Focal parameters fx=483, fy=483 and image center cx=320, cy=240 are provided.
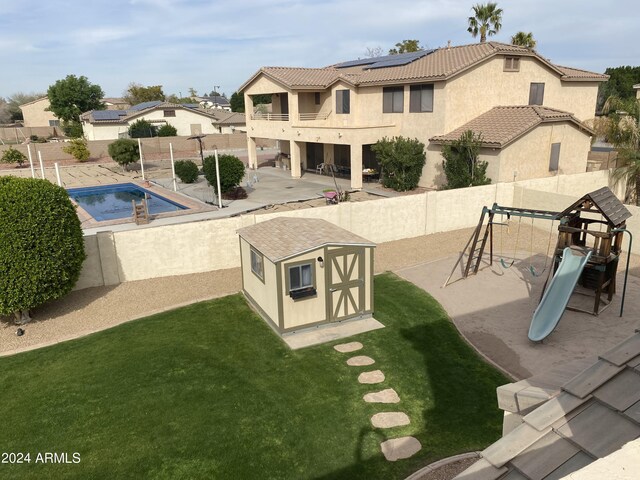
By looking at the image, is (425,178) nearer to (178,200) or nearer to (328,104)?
(328,104)

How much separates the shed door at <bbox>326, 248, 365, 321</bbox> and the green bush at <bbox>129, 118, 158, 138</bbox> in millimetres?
53839

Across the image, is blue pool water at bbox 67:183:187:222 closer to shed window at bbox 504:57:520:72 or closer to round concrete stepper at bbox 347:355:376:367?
round concrete stepper at bbox 347:355:376:367

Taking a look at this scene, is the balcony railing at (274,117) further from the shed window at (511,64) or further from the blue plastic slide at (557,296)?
the blue plastic slide at (557,296)

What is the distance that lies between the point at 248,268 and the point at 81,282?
234 inches

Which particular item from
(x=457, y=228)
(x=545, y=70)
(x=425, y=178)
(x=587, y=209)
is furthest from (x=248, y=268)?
(x=545, y=70)

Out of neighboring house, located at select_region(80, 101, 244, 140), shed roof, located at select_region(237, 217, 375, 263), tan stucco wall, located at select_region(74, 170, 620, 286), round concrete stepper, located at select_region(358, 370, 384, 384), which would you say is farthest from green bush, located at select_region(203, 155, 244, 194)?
neighboring house, located at select_region(80, 101, 244, 140)

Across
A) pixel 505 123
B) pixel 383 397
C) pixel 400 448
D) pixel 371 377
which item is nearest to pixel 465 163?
pixel 505 123

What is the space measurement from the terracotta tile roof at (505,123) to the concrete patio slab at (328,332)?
17168 mm

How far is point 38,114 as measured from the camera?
296ft

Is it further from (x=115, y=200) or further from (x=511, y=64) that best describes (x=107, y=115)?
(x=511, y=64)

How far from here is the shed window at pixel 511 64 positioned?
31.7 meters

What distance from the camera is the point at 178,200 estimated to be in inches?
1171

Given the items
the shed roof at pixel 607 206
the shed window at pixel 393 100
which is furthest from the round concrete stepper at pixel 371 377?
the shed window at pixel 393 100

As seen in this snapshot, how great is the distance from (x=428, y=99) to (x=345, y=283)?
2132cm
